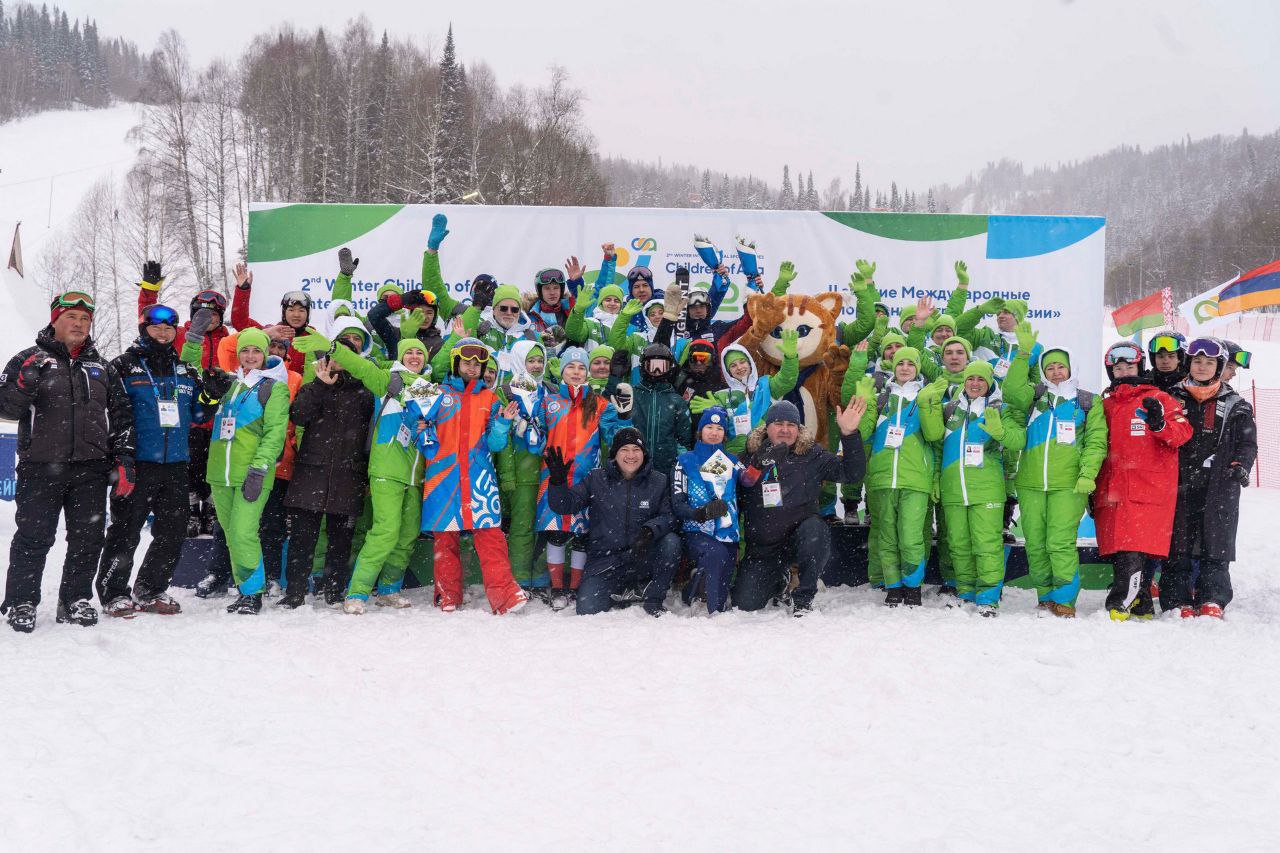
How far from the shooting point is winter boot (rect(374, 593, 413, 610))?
5465 millimetres

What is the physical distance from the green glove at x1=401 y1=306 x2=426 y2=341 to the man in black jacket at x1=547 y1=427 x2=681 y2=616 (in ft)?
5.68

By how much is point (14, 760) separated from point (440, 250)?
6.00 m

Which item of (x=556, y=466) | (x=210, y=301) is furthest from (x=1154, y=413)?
(x=210, y=301)

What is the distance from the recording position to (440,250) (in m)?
8.32

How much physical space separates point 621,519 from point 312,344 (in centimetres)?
229

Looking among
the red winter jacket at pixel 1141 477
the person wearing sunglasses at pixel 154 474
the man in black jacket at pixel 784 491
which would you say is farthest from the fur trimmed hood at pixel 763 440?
the person wearing sunglasses at pixel 154 474

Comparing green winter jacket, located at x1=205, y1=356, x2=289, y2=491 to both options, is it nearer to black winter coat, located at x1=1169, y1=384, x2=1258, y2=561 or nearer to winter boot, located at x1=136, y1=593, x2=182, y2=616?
winter boot, located at x1=136, y1=593, x2=182, y2=616

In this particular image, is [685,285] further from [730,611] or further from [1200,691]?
[1200,691]

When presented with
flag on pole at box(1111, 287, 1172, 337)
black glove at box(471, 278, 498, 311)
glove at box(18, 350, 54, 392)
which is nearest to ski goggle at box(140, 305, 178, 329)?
glove at box(18, 350, 54, 392)

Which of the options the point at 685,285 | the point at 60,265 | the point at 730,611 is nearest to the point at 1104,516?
the point at 730,611

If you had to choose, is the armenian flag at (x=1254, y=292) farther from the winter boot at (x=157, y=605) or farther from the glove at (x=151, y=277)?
the winter boot at (x=157, y=605)

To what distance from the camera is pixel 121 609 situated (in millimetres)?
4984

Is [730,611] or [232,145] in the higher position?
[232,145]

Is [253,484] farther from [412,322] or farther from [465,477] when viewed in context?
[412,322]
